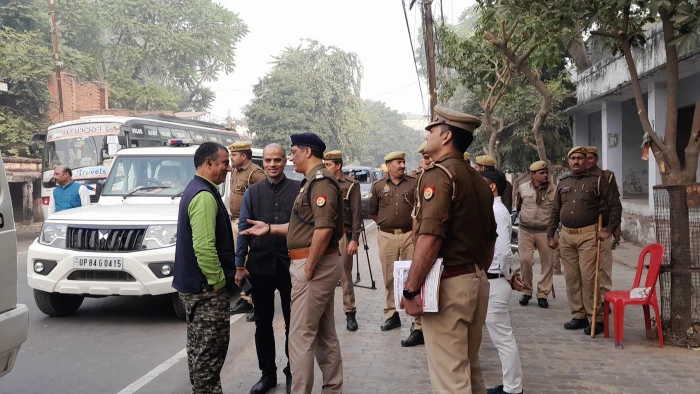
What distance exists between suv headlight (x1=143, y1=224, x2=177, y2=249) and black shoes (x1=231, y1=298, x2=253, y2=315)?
1.50 m

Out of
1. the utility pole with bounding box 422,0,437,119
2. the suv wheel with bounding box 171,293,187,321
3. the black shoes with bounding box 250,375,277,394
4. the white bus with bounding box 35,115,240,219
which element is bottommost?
the black shoes with bounding box 250,375,277,394

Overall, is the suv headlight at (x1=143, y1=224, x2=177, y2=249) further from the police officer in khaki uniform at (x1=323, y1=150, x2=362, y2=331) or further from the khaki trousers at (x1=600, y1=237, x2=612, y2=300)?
the khaki trousers at (x1=600, y1=237, x2=612, y2=300)

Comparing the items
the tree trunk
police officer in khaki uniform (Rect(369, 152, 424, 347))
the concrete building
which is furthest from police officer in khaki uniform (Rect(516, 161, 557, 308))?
the concrete building

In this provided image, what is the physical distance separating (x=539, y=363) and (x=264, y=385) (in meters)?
2.49

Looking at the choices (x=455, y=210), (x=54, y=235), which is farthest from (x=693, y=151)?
(x=54, y=235)

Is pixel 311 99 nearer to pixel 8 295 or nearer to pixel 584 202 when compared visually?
pixel 584 202

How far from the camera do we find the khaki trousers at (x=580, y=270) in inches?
266

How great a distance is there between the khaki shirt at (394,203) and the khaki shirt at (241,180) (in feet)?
4.73

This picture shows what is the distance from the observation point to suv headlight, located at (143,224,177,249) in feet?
22.2

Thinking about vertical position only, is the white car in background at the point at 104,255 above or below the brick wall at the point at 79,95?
below

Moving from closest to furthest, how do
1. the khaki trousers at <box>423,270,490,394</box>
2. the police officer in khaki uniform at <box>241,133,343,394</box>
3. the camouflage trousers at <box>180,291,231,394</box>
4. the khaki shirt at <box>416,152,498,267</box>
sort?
the khaki shirt at <box>416,152,498,267</box>, the khaki trousers at <box>423,270,490,394</box>, the camouflage trousers at <box>180,291,231,394</box>, the police officer in khaki uniform at <box>241,133,343,394</box>

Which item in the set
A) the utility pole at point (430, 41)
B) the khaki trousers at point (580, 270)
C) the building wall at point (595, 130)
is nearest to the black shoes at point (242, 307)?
the khaki trousers at point (580, 270)

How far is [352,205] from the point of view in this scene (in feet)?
24.9

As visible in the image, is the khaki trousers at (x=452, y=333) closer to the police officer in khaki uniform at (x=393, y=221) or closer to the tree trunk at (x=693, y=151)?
the police officer in khaki uniform at (x=393, y=221)
